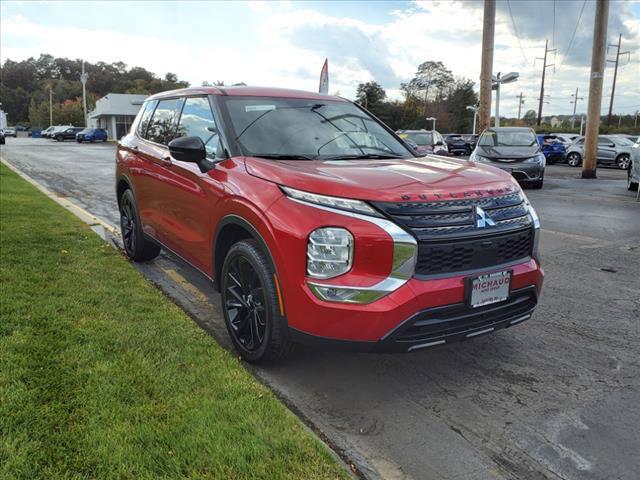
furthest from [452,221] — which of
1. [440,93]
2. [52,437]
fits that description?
[440,93]

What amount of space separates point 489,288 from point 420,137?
54.7 ft

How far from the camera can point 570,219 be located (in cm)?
994

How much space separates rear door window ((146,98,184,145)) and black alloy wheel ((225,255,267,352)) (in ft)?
6.15

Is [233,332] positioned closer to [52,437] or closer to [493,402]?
[52,437]

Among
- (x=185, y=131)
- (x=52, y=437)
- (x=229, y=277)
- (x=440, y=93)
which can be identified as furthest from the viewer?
(x=440, y=93)

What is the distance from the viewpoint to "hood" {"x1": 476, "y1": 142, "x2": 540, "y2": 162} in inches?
575

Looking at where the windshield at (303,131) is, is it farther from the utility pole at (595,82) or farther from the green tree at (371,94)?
the green tree at (371,94)

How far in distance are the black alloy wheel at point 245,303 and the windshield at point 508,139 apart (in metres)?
13.0

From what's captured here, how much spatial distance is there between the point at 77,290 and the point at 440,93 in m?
91.8

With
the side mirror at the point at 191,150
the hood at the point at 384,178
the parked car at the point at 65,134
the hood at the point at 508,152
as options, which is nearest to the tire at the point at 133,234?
the side mirror at the point at 191,150

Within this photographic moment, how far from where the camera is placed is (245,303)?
145 inches

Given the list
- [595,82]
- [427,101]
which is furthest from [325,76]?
[427,101]

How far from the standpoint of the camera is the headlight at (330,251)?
298 cm

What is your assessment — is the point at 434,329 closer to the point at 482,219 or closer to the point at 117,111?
the point at 482,219
